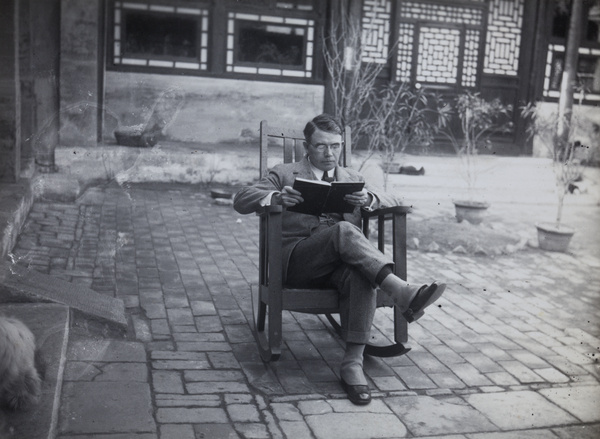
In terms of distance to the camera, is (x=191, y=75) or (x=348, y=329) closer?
(x=348, y=329)

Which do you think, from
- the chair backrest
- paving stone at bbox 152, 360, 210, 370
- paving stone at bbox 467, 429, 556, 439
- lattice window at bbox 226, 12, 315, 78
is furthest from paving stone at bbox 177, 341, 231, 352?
lattice window at bbox 226, 12, 315, 78

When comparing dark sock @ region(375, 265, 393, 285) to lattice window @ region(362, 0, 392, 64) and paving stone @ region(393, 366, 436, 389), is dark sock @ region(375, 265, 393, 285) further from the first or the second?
lattice window @ region(362, 0, 392, 64)

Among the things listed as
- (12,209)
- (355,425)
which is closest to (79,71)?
(12,209)

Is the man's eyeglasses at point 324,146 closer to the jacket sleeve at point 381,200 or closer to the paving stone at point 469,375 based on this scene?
the jacket sleeve at point 381,200

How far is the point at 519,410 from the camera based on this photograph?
3.53m

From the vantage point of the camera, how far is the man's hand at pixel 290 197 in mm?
3844

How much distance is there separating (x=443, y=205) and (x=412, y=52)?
2.62 meters

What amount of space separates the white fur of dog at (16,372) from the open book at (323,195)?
155 centimetres

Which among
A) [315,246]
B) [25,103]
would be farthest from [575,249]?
[25,103]

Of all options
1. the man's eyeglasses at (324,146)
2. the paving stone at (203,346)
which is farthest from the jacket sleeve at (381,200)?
the paving stone at (203,346)

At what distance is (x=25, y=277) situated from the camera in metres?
4.41

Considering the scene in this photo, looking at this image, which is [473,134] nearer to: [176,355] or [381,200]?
[381,200]

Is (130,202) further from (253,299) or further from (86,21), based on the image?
(253,299)

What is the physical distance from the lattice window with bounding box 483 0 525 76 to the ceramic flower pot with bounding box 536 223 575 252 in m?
4.29
